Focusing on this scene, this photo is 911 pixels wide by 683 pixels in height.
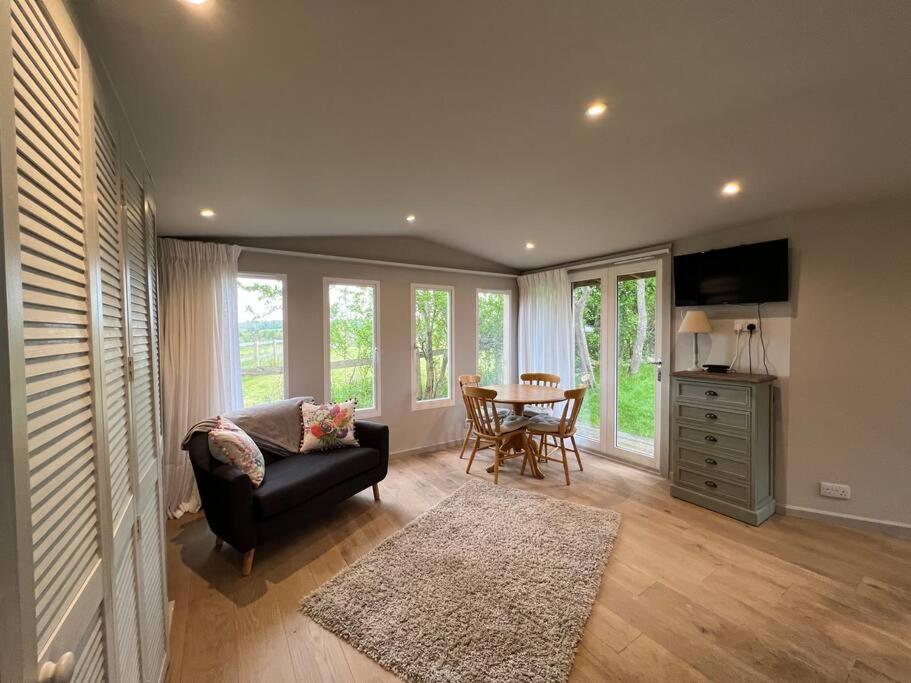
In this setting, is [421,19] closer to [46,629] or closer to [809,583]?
[46,629]

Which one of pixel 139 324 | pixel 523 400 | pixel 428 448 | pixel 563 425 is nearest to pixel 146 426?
pixel 139 324

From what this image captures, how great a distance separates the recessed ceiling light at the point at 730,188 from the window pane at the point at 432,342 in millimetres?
2780

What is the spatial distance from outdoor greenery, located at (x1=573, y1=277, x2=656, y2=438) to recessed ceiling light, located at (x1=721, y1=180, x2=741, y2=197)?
116cm

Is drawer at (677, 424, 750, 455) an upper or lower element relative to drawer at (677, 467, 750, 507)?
upper

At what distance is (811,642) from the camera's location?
1655 millimetres

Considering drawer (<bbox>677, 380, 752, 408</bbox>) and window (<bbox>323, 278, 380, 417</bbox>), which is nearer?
drawer (<bbox>677, 380, 752, 408</bbox>)

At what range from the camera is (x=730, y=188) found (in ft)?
7.89

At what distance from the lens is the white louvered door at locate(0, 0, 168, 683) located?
498 millimetres

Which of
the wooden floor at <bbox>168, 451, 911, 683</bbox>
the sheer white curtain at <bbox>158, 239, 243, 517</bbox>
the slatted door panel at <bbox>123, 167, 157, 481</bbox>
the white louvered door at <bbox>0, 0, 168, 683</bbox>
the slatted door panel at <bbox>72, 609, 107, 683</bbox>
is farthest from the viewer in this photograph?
the sheer white curtain at <bbox>158, 239, 243, 517</bbox>

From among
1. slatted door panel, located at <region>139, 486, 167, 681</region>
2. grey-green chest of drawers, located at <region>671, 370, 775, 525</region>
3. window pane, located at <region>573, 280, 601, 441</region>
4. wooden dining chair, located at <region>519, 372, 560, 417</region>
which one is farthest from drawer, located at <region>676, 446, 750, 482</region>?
slatted door panel, located at <region>139, 486, 167, 681</region>

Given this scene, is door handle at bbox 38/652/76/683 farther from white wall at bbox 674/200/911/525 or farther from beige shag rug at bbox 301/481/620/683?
white wall at bbox 674/200/911/525

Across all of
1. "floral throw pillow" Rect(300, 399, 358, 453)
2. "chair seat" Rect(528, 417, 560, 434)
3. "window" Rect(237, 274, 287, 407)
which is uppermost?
"window" Rect(237, 274, 287, 407)

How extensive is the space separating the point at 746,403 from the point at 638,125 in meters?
2.16

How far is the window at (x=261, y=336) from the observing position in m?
3.24
